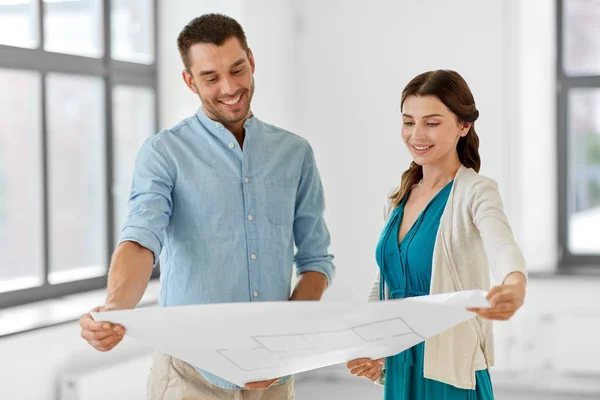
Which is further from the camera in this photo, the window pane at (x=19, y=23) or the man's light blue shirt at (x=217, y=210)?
the window pane at (x=19, y=23)

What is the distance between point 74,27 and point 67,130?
0.47m

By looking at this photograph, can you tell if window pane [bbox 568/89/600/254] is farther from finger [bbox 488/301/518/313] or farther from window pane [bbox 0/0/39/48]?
finger [bbox 488/301/518/313]

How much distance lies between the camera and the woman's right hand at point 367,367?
1.71 metres

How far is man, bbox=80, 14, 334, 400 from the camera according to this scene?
67.5 inches

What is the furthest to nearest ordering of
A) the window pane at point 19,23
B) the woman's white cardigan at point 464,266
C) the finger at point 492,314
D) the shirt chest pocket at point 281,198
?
1. the window pane at point 19,23
2. the shirt chest pocket at point 281,198
3. the woman's white cardigan at point 464,266
4. the finger at point 492,314

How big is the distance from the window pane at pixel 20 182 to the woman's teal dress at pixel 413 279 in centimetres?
204

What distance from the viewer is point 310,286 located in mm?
1888

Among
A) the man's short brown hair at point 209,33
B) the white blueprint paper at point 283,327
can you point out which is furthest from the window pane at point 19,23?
the white blueprint paper at point 283,327

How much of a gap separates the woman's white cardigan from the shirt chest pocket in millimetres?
389

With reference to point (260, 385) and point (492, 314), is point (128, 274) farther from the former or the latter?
point (492, 314)

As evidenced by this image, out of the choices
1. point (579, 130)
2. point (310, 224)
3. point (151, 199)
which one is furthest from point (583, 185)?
point (151, 199)

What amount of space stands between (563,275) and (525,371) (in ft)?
1.85

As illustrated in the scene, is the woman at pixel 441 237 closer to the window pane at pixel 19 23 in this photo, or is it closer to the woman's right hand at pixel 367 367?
the woman's right hand at pixel 367 367

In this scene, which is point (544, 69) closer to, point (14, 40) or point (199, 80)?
point (14, 40)
